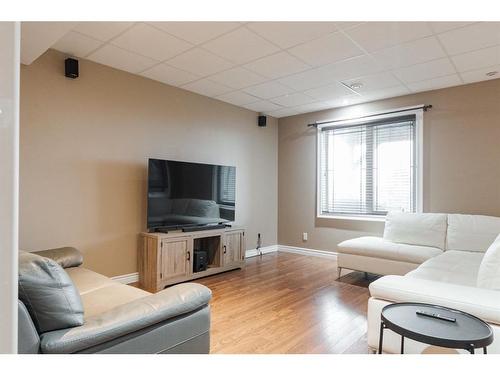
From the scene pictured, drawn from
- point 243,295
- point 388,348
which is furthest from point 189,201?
point 388,348

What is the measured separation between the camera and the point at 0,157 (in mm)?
851

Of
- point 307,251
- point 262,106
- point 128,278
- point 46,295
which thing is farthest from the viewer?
point 307,251

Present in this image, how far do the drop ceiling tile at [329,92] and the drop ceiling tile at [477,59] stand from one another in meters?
1.27

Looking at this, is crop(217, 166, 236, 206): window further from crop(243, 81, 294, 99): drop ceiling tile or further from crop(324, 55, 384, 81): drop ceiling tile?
crop(324, 55, 384, 81): drop ceiling tile

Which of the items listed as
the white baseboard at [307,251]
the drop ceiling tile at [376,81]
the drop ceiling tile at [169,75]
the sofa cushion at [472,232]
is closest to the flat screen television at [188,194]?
the drop ceiling tile at [169,75]

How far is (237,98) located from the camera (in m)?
4.64

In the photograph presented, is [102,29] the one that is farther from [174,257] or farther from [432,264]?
[432,264]

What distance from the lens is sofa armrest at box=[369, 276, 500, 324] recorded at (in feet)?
5.08

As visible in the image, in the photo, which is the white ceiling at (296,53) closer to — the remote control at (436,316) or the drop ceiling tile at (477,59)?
the drop ceiling tile at (477,59)

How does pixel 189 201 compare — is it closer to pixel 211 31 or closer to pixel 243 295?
pixel 243 295

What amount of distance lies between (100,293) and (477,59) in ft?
13.3

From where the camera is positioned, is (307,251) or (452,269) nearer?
(452,269)

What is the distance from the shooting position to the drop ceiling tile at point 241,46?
A: 2742 millimetres

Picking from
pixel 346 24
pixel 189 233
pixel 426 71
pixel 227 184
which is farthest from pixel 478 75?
pixel 189 233
